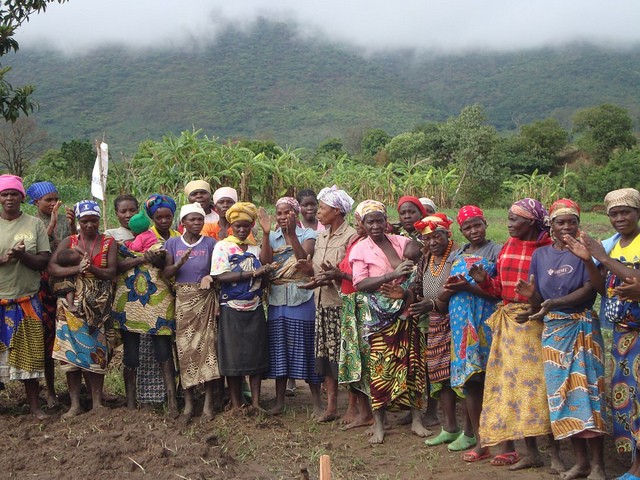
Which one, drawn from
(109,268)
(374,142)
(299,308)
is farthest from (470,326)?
(374,142)

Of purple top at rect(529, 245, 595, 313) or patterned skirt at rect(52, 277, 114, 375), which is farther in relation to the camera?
patterned skirt at rect(52, 277, 114, 375)

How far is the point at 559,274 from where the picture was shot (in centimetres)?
406

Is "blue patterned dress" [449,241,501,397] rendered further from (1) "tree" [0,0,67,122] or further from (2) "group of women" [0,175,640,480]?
(1) "tree" [0,0,67,122]

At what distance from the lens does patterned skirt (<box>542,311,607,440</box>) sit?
3986 mm

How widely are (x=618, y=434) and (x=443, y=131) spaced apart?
2474cm

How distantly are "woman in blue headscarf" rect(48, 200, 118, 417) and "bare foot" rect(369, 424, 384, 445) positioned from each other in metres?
1.96

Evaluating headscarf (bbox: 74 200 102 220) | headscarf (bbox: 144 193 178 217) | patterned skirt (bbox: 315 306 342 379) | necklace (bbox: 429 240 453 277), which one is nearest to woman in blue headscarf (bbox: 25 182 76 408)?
headscarf (bbox: 74 200 102 220)

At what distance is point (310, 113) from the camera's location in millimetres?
67875

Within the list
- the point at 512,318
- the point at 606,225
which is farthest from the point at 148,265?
the point at 606,225

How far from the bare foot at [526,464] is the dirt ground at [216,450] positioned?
0.05 metres

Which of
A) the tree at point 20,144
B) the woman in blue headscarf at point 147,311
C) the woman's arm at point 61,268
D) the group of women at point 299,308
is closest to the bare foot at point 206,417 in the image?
the group of women at point 299,308

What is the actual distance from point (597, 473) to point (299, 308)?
2.38 meters

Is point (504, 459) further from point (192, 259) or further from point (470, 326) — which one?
point (192, 259)

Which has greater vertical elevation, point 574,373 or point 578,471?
point 574,373
